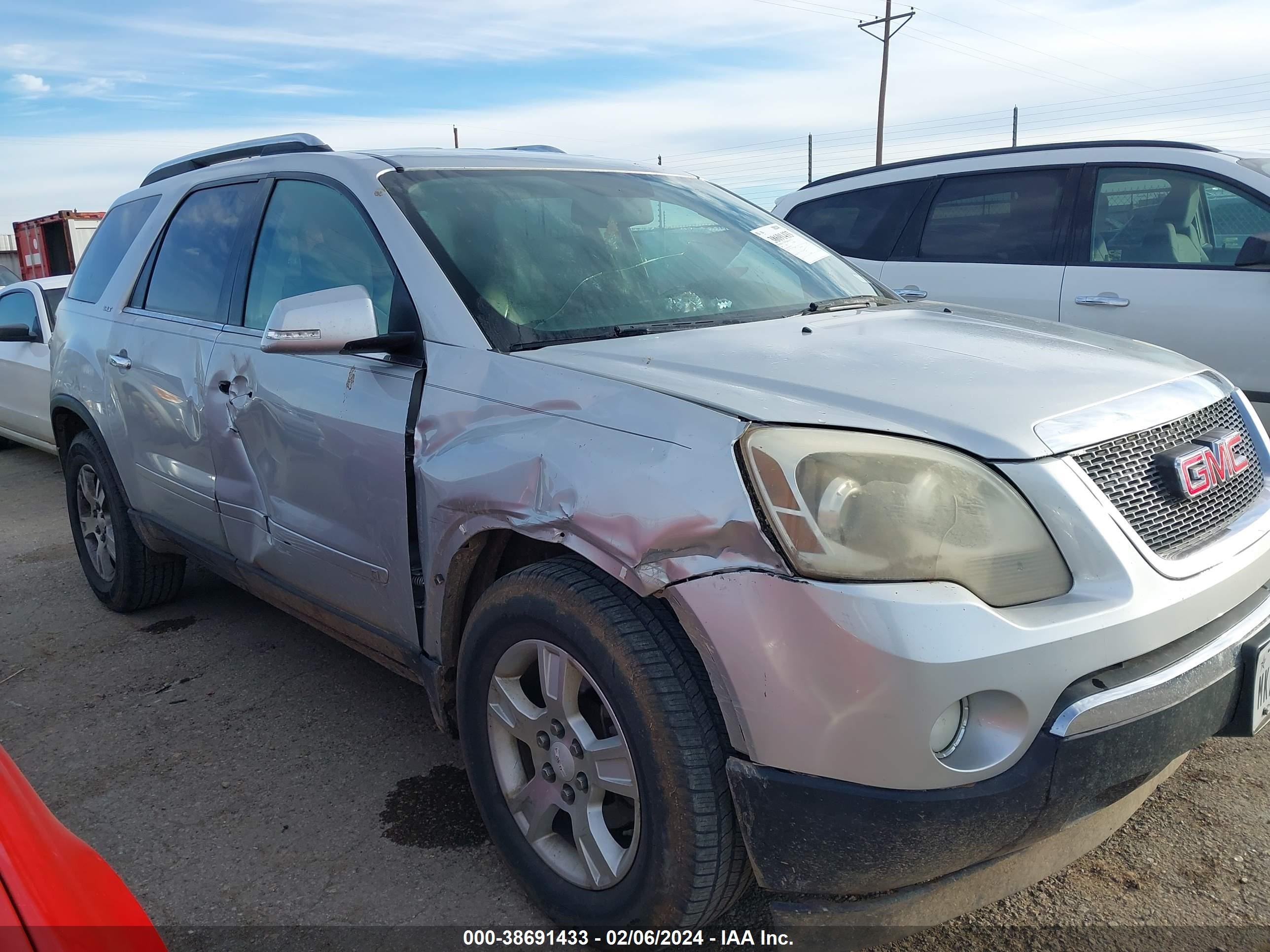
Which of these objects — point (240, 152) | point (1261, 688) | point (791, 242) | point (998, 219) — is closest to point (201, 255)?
point (240, 152)

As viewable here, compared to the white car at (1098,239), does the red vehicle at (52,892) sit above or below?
below

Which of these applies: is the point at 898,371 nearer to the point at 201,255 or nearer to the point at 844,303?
the point at 844,303

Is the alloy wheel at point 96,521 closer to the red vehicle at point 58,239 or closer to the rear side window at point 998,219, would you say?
the rear side window at point 998,219

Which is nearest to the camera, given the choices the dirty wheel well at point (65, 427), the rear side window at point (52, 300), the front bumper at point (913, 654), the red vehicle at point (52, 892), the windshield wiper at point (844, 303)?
the red vehicle at point (52, 892)

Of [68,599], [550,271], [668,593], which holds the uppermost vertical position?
[550,271]

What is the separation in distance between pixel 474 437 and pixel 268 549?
3.82 feet

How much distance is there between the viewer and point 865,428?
1812mm

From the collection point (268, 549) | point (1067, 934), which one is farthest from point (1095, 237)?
point (268, 549)

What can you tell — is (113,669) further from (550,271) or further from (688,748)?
(688,748)

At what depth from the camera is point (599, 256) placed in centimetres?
278

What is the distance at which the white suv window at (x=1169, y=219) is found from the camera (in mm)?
4672

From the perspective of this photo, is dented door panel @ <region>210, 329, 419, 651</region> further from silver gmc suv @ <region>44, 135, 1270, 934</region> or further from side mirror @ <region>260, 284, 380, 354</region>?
side mirror @ <region>260, 284, 380, 354</region>

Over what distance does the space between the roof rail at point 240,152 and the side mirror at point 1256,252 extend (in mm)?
3858

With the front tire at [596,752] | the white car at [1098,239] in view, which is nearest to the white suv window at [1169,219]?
the white car at [1098,239]
